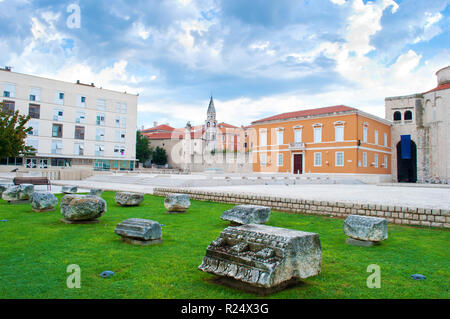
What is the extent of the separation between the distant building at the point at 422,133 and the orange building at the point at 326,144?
143cm

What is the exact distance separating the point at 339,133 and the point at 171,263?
3010 cm

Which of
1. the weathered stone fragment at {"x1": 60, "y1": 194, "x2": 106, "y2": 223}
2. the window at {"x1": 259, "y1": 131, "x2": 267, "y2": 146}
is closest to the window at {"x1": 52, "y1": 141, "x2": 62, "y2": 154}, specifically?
the window at {"x1": 259, "y1": 131, "x2": 267, "y2": 146}

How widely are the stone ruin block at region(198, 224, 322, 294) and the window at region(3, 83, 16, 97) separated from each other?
145 feet

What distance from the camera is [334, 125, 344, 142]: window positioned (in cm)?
3119

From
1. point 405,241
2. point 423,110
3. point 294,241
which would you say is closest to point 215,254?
point 294,241

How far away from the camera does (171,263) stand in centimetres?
434

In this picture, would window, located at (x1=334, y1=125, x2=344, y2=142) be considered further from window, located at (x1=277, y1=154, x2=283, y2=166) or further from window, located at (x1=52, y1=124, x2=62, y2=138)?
window, located at (x1=52, y1=124, x2=62, y2=138)

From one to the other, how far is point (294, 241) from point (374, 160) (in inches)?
Result: 1328

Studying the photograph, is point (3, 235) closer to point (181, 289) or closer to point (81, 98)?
point (181, 289)

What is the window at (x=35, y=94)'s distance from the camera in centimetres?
3991

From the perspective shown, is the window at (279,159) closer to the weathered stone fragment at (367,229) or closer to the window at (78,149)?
the window at (78,149)

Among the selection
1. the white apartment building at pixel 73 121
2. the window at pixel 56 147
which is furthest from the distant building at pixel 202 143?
the window at pixel 56 147

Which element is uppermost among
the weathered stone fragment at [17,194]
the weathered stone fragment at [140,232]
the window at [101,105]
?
the window at [101,105]

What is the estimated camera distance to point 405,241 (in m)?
6.05
